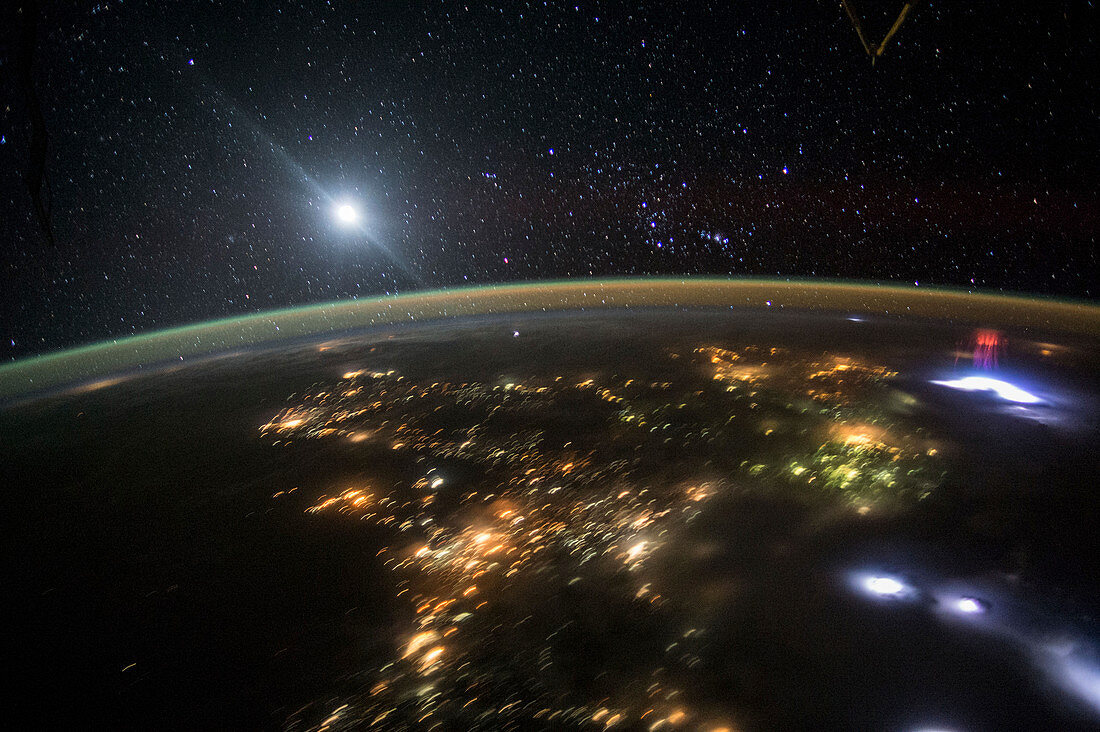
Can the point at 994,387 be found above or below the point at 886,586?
above

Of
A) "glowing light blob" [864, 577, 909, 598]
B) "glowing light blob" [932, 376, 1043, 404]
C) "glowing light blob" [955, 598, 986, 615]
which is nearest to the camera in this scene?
"glowing light blob" [955, 598, 986, 615]

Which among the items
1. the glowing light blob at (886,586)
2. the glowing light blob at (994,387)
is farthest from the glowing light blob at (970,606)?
the glowing light blob at (994,387)

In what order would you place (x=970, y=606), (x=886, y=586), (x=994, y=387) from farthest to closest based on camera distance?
(x=994, y=387) < (x=886, y=586) < (x=970, y=606)

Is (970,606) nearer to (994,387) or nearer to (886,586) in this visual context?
(886,586)

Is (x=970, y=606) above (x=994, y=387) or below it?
below

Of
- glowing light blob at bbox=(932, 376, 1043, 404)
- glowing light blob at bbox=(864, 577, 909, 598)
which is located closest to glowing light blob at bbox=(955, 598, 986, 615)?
glowing light blob at bbox=(864, 577, 909, 598)

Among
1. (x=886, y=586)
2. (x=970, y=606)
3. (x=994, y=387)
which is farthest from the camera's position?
(x=994, y=387)

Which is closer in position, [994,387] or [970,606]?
[970,606]

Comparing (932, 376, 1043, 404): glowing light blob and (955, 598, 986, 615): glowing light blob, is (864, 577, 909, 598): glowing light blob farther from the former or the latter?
(932, 376, 1043, 404): glowing light blob

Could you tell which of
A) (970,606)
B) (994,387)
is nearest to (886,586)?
(970,606)

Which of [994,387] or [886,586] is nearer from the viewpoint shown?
[886,586]
